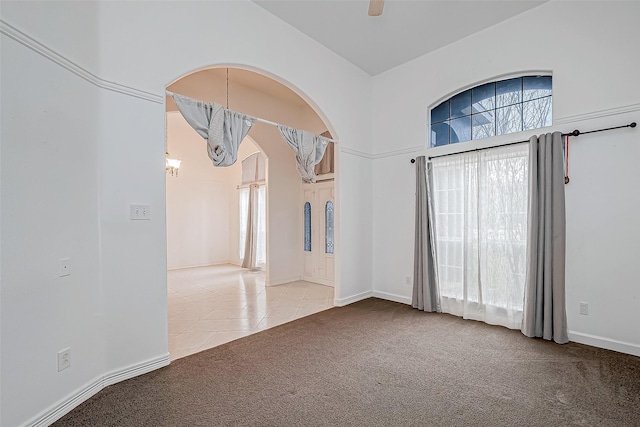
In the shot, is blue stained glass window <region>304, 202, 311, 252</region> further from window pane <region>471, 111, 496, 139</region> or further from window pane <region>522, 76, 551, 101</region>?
window pane <region>522, 76, 551, 101</region>

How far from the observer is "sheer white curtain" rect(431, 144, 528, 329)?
3.16m

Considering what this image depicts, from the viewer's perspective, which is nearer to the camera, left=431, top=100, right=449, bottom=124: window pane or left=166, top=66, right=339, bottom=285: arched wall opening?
left=431, top=100, right=449, bottom=124: window pane

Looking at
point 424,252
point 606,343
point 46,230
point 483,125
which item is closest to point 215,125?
point 46,230

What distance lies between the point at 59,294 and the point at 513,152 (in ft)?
13.9

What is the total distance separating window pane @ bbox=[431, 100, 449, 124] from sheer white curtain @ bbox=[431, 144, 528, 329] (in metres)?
0.64

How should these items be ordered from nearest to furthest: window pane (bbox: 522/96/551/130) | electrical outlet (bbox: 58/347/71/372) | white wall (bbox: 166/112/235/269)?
electrical outlet (bbox: 58/347/71/372) → window pane (bbox: 522/96/551/130) → white wall (bbox: 166/112/235/269)

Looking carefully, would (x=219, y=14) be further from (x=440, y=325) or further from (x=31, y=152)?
(x=440, y=325)

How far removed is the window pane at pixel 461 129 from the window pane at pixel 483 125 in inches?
2.2

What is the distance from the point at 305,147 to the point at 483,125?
224 cm

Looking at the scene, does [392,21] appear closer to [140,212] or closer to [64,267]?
[140,212]

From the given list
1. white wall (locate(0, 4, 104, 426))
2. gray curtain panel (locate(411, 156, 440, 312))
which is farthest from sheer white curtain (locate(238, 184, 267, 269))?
white wall (locate(0, 4, 104, 426))

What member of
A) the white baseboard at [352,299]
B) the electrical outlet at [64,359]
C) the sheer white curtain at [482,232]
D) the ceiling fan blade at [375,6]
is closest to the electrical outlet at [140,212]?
the electrical outlet at [64,359]

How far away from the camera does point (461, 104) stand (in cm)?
380

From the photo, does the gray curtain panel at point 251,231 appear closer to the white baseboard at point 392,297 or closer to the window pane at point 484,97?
the white baseboard at point 392,297
